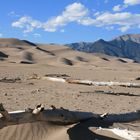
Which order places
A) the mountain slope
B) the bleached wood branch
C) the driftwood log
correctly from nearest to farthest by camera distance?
the driftwood log
the bleached wood branch
the mountain slope

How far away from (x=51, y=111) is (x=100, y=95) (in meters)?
11.4

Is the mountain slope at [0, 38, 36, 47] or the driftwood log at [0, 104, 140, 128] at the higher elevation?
the mountain slope at [0, 38, 36, 47]

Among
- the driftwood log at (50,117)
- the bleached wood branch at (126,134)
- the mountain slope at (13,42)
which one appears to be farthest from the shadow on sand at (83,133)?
the mountain slope at (13,42)

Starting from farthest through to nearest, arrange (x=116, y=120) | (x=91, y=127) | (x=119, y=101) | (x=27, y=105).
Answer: (x=119, y=101) → (x=27, y=105) → (x=116, y=120) → (x=91, y=127)

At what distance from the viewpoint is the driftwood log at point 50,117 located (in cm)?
939

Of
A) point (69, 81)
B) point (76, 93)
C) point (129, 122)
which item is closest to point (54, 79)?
point (69, 81)

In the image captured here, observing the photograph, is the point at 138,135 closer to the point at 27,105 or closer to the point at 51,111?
the point at 51,111

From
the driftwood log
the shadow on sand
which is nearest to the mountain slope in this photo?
the driftwood log

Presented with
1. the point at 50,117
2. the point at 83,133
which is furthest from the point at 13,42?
the point at 50,117

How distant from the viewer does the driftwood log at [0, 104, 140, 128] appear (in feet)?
30.8

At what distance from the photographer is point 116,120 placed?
13070 mm

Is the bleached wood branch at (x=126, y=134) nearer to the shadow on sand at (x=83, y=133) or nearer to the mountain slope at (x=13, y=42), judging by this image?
the shadow on sand at (x=83, y=133)

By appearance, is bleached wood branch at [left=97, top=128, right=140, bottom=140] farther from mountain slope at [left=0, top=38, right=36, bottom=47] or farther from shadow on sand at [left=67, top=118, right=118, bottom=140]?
mountain slope at [left=0, top=38, right=36, bottom=47]

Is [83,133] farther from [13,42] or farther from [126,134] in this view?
[13,42]
